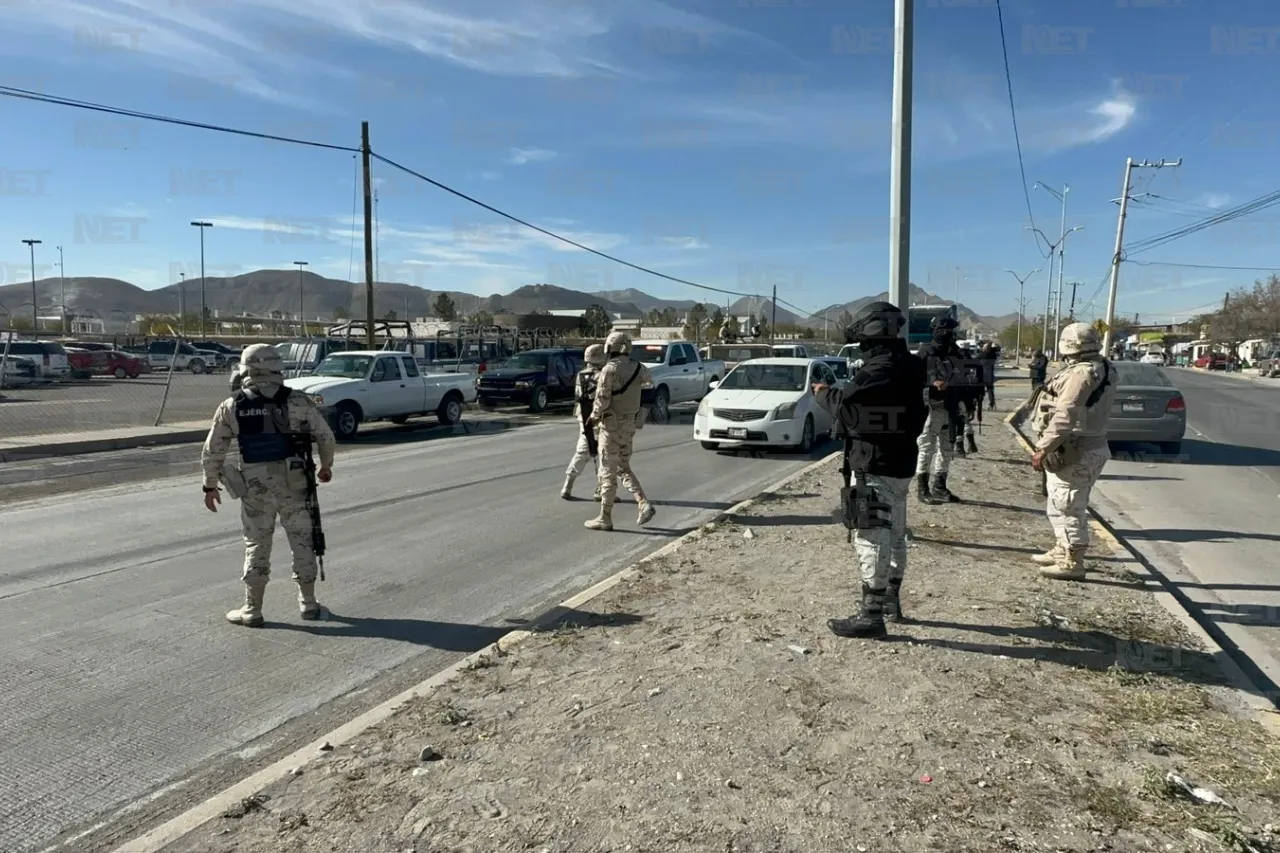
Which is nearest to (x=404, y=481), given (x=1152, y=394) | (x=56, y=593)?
(x=56, y=593)

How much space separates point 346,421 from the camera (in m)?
16.0

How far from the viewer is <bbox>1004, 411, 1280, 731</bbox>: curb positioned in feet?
12.8

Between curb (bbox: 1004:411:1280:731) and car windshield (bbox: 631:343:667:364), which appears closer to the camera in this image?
curb (bbox: 1004:411:1280:731)

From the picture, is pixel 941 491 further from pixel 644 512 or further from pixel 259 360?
pixel 259 360

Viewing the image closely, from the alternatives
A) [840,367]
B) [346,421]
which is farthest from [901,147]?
[346,421]

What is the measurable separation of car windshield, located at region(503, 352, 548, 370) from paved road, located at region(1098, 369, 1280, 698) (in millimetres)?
14221

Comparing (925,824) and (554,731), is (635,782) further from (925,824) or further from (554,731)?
(925,824)

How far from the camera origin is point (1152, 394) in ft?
43.4

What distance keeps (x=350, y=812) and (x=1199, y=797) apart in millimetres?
3063

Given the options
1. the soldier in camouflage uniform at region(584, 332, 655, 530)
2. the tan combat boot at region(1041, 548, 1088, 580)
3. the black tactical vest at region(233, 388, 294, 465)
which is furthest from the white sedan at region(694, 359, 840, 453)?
the black tactical vest at region(233, 388, 294, 465)

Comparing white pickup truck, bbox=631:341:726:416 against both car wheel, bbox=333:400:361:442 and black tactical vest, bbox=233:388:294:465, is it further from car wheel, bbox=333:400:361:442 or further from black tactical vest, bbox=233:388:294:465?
black tactical vest, bbox=233:388:294:465

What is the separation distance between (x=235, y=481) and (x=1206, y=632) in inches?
236

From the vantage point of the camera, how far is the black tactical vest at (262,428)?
4906mm

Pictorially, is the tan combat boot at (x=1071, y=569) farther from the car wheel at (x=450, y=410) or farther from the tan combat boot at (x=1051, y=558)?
the car wheel at (x=450, y=410)
